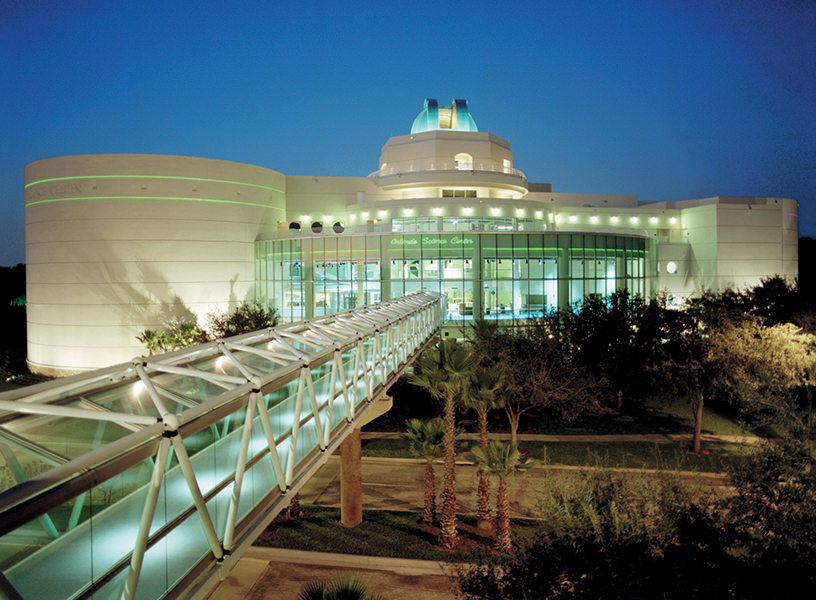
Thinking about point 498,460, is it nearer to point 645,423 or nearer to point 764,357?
point 645,423

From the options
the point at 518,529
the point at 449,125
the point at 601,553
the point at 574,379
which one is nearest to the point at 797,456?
the point at 601,553

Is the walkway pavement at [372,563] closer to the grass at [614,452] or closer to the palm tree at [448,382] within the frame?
the grass at [614,452]

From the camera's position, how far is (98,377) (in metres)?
5.79

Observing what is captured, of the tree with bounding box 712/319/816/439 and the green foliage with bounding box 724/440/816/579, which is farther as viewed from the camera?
the tree with bounding box 712/319/816/439

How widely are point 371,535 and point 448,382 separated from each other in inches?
202

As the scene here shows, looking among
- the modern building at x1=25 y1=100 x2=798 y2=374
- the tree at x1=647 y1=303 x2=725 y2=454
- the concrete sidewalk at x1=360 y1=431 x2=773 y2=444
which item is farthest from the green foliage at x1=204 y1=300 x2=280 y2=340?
the tree at x1=647 y1=303 x2=725 y2=454

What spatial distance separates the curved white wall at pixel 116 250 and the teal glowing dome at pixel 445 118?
19428mm

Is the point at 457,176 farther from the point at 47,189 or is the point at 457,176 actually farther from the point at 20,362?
the point at 20,362

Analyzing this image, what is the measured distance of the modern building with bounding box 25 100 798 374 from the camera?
35.3 metres

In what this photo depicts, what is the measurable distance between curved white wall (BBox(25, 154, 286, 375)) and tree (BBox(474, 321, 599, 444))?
24.0 m

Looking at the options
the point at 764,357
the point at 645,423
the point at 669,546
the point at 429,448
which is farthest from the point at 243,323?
the point at 669,546

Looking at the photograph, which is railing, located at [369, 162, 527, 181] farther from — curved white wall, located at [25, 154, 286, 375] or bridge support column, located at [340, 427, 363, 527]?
bridge support column, located at [340, 427, 363, 527]

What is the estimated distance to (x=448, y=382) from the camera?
15.7m

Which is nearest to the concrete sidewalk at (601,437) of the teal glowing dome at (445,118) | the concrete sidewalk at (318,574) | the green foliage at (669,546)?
the concrete sidewalk at (318,574)
